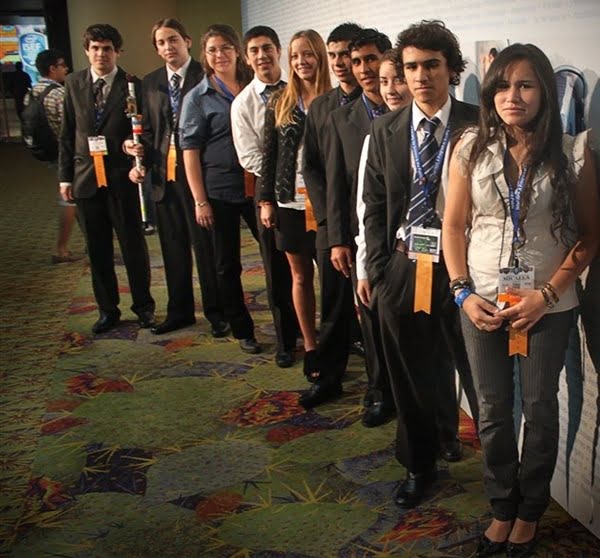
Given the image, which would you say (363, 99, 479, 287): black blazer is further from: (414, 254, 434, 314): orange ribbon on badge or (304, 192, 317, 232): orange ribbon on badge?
(304, 192, 317, 232): orange ribbon on badge

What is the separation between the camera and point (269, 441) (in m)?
3.31

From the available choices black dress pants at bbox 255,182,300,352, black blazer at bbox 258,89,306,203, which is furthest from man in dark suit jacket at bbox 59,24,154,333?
black blazer at bbox 258,89,306,203

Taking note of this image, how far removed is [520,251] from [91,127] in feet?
9.98

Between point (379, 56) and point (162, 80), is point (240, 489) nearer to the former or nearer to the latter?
point (379, 56)

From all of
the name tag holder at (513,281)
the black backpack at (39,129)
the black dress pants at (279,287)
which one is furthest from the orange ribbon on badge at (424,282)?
the black backpack at (39,129)

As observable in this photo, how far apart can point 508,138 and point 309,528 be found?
1401mm

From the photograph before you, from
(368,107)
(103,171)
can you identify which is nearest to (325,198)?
(368,107)

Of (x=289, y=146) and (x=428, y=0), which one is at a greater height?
(x=428, y=0)

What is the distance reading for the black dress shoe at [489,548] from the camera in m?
2.43

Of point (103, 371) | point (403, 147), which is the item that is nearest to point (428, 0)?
point (403, 147)

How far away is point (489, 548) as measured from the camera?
243cm

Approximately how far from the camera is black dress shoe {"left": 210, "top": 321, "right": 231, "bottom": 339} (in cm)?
462

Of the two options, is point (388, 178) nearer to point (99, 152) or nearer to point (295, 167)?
point (295, 167)

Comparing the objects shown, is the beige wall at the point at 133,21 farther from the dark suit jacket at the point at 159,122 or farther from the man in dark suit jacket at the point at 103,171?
the dark suit jacket at the point at 159,122
